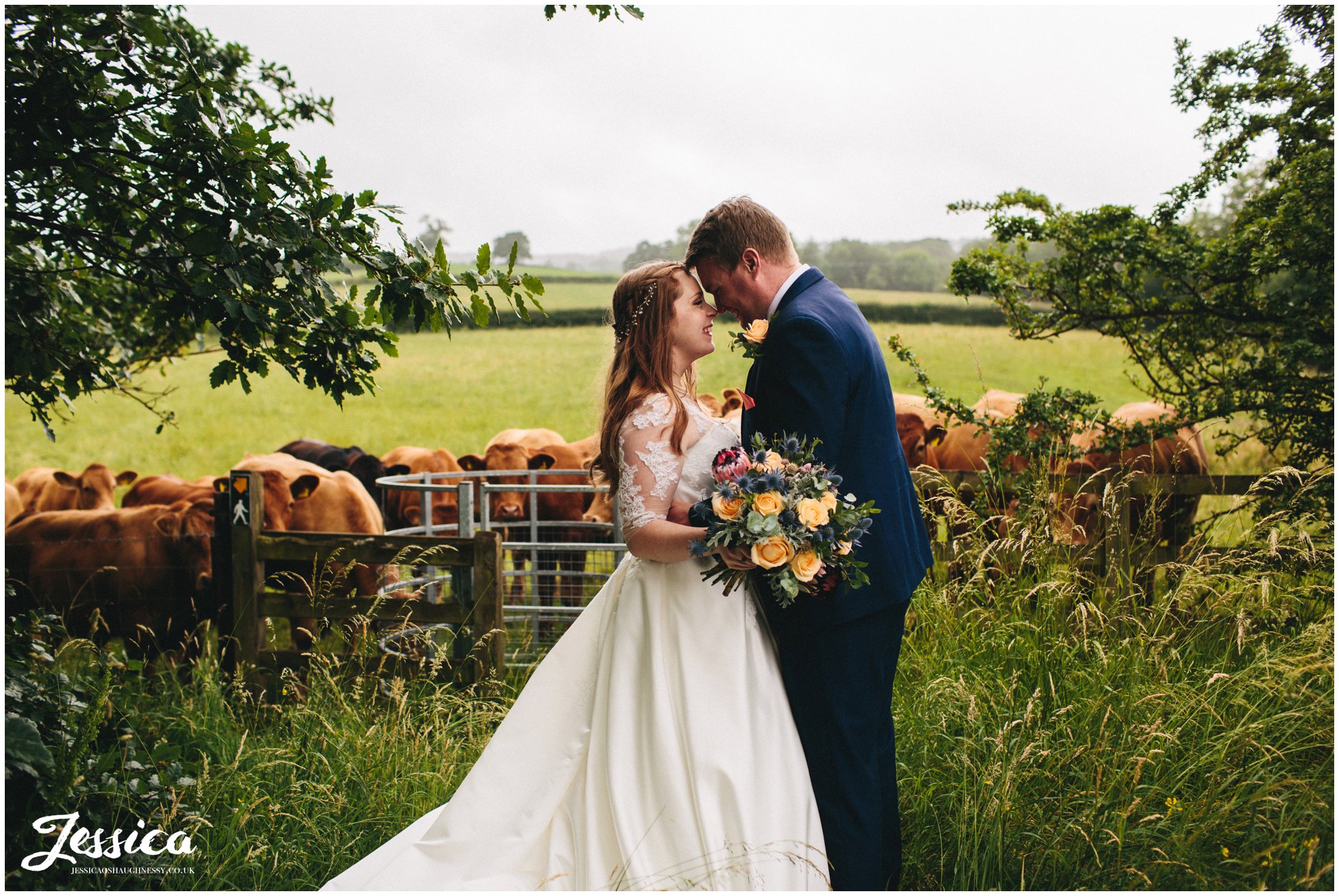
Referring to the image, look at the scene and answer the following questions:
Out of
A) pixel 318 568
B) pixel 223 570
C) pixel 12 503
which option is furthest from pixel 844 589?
pixel 12 503

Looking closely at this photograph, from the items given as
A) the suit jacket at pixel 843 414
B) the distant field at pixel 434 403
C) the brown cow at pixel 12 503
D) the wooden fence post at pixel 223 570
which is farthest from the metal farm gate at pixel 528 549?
the distant field at pixel 434 403

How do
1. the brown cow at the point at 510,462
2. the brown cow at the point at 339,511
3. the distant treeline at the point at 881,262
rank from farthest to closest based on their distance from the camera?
the distant treeline at the point at 881,262 < the brown cow at the point at 510,462 < the brown cow at the point at 339,511

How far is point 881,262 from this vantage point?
2078 inches

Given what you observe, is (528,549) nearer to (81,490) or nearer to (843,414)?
(843,414)

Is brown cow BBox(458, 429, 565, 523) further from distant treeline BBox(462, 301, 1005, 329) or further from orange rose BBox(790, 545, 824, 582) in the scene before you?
distant treeline BBox(462, 301, 1005, 329)

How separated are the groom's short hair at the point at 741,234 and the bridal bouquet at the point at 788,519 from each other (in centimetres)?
78

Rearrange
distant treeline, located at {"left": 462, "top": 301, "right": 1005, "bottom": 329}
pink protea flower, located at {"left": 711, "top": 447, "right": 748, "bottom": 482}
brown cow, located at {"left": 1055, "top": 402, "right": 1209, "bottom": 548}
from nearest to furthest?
pink protea flower, located at {"left": 711, "top": 447, "right": 748, "bottom": 482} → brown cow, located at {"left": 1055, "top": 402, "right": 1209, "bottom": 548} → distant treeline, located at {"left": 462, "top": 301, "right": 1005, "bottom": 329}

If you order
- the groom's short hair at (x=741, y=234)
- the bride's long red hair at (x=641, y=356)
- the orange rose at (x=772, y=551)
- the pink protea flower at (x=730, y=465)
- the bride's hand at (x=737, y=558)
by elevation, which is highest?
the groom's short hair at (x=741, y=234)

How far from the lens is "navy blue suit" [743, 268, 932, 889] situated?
2910 millimetres

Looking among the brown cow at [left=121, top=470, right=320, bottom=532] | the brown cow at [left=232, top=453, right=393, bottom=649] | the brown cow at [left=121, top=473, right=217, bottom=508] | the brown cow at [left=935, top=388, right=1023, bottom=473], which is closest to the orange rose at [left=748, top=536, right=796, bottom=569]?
the brown cow at [left=121, top=470, right=320, bottom=532]

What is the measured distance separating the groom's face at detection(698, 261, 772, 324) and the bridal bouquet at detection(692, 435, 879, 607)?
0.65m

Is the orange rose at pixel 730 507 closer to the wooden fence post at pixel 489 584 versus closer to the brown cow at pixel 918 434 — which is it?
the wooden fence post at pixel 489 584

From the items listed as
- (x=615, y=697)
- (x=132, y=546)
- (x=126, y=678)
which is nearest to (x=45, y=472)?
(x=132, y=546)

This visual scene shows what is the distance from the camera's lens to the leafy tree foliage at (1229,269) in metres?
5.24
